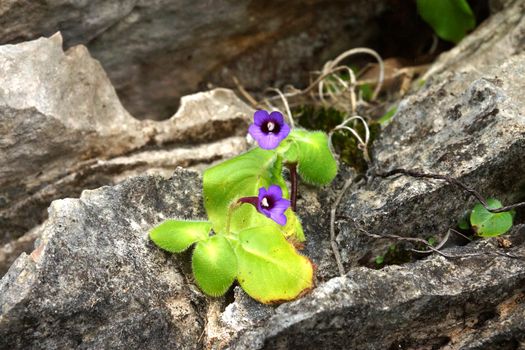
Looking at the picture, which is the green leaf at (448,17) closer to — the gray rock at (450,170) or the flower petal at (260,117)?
the gray rock at (450,170)

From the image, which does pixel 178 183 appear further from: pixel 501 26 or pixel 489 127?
pixel 501 26

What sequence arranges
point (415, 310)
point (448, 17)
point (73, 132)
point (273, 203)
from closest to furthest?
point (415, 310), point (273, 203), point (73, 132), point (448, 17)

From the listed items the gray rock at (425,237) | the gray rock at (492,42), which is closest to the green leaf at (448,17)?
the gray rock at (492,42)

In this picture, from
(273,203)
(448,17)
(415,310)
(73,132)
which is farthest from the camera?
(448,17)

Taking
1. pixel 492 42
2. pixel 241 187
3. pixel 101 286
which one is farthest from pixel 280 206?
pixel 492 42

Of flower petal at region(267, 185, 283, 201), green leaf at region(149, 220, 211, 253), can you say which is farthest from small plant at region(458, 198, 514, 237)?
green leaf at region(149, 220, 211, 253)

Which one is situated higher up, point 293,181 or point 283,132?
point 283,132

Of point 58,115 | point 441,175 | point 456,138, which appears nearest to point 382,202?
point 441,175

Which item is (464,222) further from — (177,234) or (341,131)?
(177,234)
